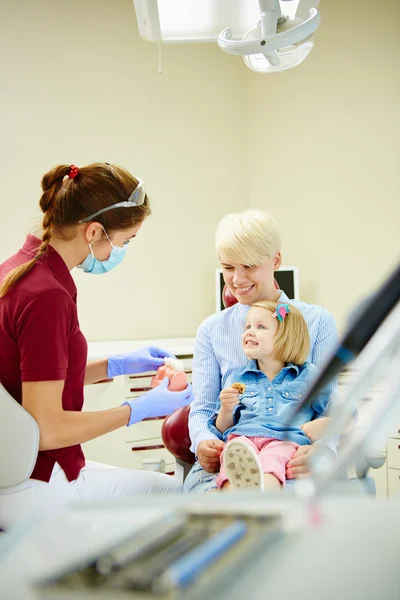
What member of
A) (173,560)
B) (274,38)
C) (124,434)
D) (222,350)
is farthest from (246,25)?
(124,434)

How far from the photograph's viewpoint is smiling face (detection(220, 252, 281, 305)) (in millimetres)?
1841

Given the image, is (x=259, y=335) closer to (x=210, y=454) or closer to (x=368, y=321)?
(x=210, y=454)

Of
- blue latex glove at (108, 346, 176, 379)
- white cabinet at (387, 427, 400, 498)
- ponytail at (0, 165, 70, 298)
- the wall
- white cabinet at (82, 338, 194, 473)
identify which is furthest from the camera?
the wall

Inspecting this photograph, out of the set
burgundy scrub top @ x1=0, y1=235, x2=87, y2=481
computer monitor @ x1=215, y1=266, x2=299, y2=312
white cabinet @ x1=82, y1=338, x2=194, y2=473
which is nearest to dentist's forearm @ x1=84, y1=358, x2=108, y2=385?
burgundy scrub top @ x1=0, y1=235, x2=87, y2=481

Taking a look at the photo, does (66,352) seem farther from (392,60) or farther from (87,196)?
(392,60)

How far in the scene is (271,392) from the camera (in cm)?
172

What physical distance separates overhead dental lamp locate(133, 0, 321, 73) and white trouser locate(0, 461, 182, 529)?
117cm

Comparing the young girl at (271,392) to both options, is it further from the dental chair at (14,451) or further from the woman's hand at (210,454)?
the dental chair at (14,451)

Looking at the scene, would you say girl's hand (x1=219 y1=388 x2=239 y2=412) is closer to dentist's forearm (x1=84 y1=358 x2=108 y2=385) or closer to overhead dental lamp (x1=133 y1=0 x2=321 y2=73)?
dentist's forearm (x1=84 y1=358 x2=108 y2=385)

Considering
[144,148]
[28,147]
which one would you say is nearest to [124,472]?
[28,147]

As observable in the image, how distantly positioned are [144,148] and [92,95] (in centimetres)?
43

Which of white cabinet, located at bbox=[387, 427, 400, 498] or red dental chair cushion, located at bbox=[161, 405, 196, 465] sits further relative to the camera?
white cabinet, located at bbox=[387, 427, 400, 498]

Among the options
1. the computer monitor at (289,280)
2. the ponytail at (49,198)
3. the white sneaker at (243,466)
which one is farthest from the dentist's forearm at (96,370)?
the computer monitor at (289,280)

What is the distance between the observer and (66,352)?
→ 148 cm
